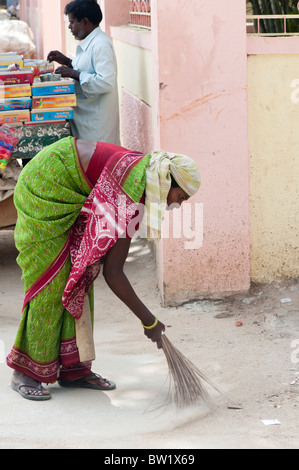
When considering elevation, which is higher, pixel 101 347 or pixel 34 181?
pixel 34 181

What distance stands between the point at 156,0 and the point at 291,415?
2577mm

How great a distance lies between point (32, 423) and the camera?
10.9 feet

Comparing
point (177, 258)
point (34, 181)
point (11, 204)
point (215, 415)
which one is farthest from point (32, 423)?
point (11, 204)

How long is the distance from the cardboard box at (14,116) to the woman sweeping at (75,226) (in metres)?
1.92

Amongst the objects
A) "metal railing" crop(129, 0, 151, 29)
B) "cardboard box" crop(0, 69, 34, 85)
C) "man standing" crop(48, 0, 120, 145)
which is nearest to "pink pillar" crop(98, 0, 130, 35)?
"metal railing" crop(129, 0, 151, 29)

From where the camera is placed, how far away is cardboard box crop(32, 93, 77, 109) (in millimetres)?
5359

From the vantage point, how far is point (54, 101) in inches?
214

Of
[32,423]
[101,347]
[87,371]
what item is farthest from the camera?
[101,347]

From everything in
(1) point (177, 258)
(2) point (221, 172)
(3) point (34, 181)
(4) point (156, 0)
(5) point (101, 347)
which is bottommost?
(5) point (101, 347)

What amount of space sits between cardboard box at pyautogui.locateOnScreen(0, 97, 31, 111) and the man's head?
915mm

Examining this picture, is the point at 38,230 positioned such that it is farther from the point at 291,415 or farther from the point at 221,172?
the point at 221,172

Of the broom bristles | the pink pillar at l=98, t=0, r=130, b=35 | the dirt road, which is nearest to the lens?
the dirt road

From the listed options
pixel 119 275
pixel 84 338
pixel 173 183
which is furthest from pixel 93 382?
pixel 173 183

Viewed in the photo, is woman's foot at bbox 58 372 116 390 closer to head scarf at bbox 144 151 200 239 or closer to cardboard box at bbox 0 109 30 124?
head scarf at bbox 144 151 200 239
